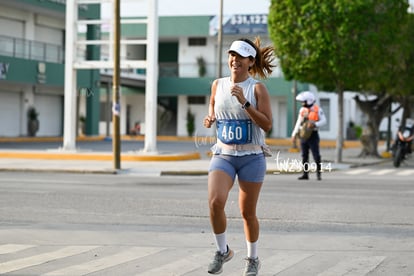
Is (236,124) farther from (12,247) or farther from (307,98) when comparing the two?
(307,98)

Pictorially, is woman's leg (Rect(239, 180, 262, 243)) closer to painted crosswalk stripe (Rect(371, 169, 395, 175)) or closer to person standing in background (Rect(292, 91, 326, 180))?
person standing in background (Rect(292, 91, 326, 180))

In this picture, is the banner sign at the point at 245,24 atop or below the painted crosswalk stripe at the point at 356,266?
atop

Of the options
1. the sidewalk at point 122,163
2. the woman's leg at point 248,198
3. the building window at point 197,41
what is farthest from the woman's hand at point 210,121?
the building window at point 197,41

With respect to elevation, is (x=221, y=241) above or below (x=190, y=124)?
below

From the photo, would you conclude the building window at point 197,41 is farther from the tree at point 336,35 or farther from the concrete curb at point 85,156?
the concrete curb at point 85,156

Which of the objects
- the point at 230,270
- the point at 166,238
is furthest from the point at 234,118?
the point at 166,238

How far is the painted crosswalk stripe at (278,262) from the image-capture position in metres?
7.57

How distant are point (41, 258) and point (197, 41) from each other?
50.7 meters

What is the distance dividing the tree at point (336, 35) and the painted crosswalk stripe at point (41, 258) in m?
19.2

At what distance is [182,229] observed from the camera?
10.5m

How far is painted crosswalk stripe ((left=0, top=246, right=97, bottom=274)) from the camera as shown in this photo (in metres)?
7.61

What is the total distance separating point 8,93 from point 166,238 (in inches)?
1381

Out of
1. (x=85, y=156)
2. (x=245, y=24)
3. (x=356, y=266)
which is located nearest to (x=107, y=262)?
(x=356, y=266)

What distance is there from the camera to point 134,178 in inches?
782
